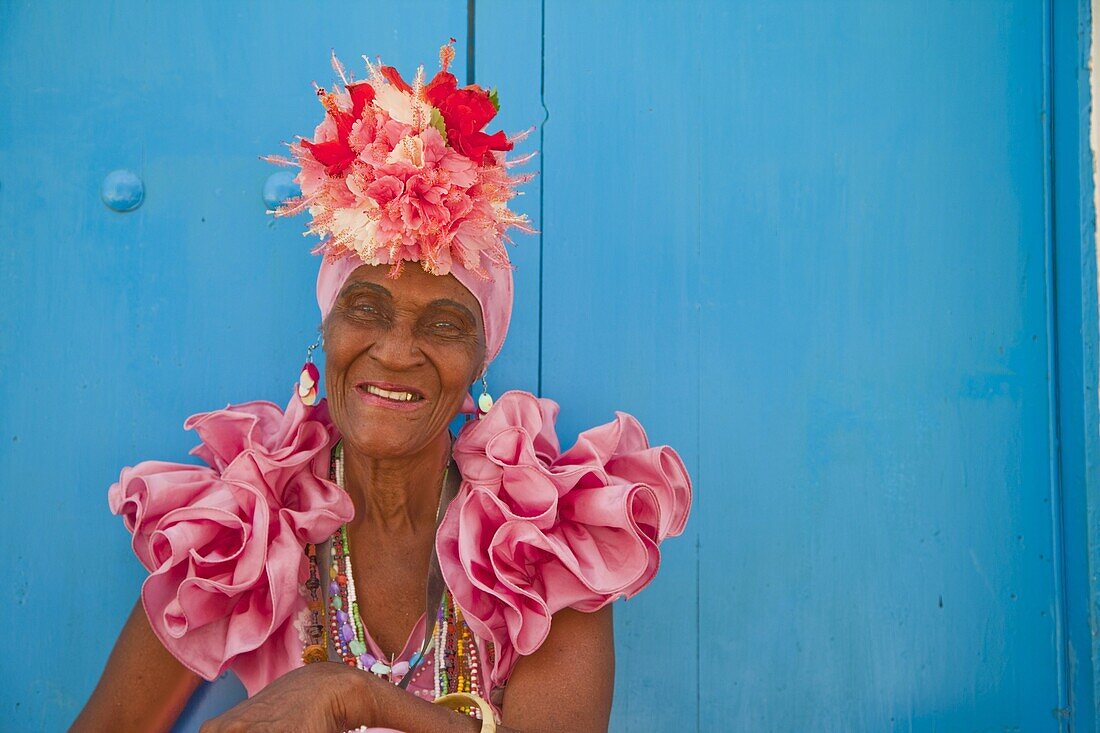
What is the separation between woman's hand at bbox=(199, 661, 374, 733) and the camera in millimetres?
1762

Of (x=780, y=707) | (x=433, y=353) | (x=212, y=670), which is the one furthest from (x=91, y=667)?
(x=780, y=707)

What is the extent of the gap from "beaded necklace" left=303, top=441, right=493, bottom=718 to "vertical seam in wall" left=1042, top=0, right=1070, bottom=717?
4.67 feet

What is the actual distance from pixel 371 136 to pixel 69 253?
1003 millimetres

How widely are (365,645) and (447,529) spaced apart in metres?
0.31

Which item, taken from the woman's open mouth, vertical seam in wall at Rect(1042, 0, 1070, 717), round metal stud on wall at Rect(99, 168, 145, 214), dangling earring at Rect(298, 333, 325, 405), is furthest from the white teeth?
vertical seam in wall at Rect(1042, 0, 1070, 717)

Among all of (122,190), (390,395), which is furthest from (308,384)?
(122,190)

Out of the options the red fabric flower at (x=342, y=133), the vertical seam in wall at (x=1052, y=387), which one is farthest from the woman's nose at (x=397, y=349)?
the vertical seam in wall at (x=1052, y=387)

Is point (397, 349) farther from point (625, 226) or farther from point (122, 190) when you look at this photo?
point (122, 190)

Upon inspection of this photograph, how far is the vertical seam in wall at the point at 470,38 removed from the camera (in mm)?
2674

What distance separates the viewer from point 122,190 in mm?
2621

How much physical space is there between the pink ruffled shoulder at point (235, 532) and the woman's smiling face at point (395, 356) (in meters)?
Answer: 0.17

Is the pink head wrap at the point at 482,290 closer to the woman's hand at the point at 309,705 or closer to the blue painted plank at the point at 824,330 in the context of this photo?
the blue painted plank at the point at 824,330

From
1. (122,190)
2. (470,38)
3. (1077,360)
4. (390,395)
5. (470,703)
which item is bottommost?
(470,703)

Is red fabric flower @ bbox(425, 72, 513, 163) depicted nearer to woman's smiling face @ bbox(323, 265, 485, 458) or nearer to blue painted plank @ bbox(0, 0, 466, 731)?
woman's smiling face @ bbox(323, 265, 485, 458)
